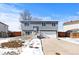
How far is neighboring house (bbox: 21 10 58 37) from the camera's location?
17.3ft

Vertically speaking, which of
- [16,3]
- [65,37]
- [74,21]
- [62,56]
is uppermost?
[16,3]

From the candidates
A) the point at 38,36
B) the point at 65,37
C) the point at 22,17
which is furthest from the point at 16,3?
the point at 65,37

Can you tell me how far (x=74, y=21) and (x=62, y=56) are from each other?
804 millimetres

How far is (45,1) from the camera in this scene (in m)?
5.09

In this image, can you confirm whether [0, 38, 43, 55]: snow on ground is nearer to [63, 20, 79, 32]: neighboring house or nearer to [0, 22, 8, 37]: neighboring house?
[0, 22, 8, 37]: neighboring house

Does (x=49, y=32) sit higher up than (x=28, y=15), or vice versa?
(x=28, y=15)

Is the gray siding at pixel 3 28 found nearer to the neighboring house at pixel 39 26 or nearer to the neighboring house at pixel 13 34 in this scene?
the neighboring house at pixel 13 34

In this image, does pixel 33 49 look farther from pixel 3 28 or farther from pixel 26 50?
pixel 3 28

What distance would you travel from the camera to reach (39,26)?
5332 millimetres

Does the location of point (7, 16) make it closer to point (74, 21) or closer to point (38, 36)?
point (38, 36)

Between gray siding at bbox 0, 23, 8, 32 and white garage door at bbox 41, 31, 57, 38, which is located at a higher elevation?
gray siding at bbox 0, 23, 8, 32

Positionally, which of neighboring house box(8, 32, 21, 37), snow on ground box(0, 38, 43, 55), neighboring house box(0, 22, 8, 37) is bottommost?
snow on ground box(0, 38, 43, 55)

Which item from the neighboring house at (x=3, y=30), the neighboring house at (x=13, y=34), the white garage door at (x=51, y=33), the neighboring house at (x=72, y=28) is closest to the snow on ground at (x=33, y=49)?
the white garage door at (x=51, y=33)

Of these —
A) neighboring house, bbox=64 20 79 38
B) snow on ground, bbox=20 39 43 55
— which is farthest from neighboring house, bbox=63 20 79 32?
snow on ground, bbox=20 39 43 55
